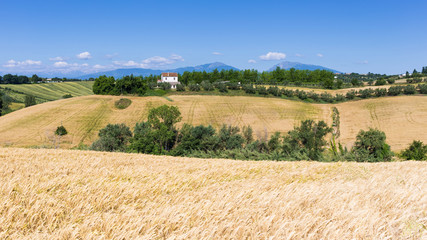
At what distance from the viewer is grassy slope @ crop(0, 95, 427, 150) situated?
2391 inches

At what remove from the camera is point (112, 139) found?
5053cm

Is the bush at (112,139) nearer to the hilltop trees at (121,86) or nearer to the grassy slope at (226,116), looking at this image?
the grassy slope at (226,116)

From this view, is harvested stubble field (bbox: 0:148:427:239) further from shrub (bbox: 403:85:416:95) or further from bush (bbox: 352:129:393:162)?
shrub (bbox: 403:85:416:95)

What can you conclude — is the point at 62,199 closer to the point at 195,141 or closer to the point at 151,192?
the point at 151,192

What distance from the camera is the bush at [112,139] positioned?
4881cm

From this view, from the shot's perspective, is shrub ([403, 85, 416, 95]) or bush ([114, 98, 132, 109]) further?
shrub ([403, 85, 416, 95])

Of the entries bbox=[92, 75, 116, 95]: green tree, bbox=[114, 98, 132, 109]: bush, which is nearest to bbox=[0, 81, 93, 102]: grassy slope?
bbox=[92, 75, 116, 95]: green tree

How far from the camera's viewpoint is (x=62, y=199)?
17.8 ft

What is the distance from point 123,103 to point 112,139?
3862 centimetres

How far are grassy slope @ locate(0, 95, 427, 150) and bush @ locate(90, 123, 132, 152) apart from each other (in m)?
9.06

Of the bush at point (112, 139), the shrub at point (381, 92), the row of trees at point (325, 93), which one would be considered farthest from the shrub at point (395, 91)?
Result: the bush at point (112, 139)

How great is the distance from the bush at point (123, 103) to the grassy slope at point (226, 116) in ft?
5.02

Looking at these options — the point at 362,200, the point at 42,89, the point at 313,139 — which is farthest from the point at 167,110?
the point at 42,89

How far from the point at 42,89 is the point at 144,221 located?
214 m
